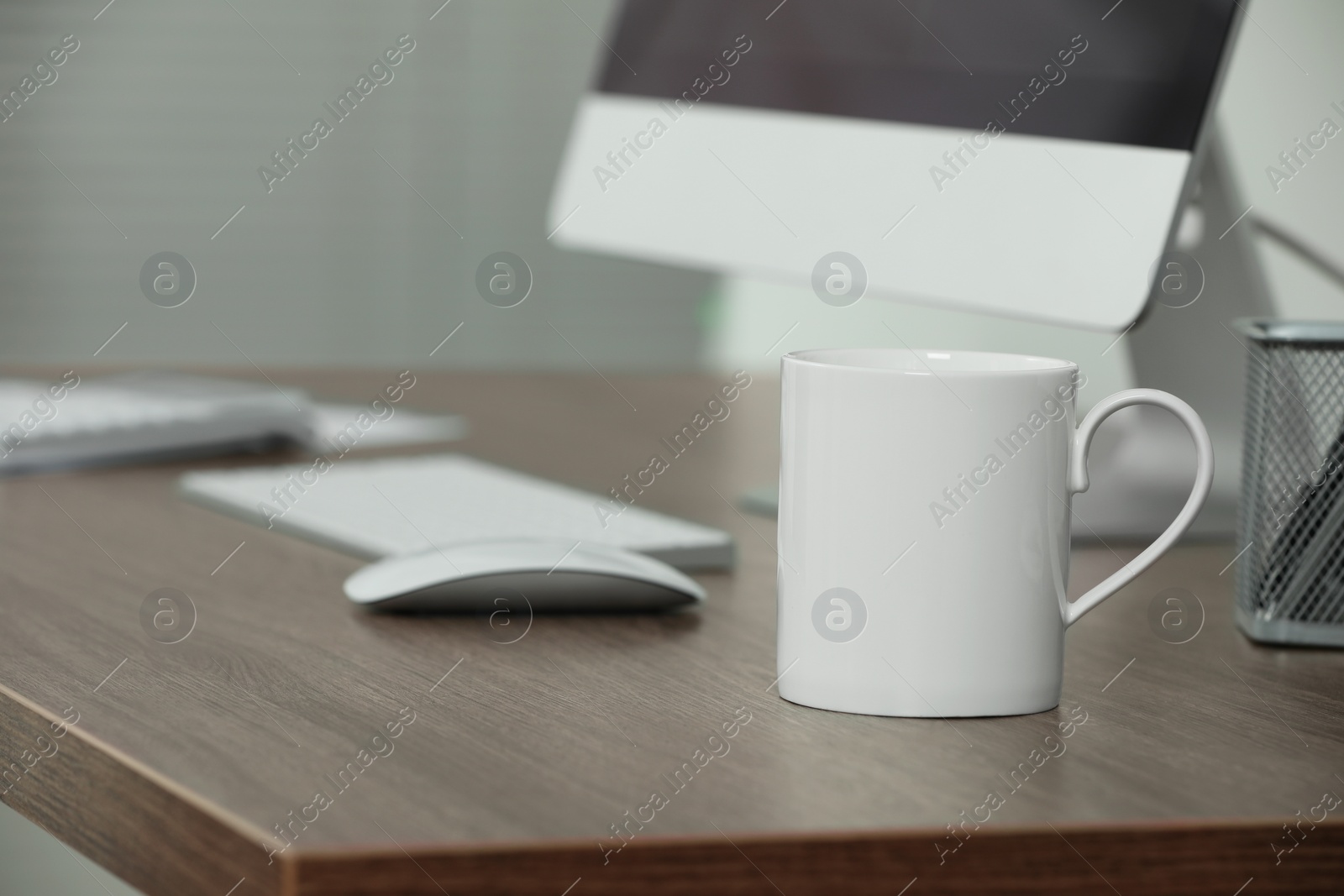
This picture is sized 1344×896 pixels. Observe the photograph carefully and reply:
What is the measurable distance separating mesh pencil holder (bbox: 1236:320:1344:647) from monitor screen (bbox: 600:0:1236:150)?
0.45 ft

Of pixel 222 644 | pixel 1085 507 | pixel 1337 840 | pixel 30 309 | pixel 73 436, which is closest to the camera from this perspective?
pixel 1337 840

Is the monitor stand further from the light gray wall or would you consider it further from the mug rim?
the light gray wall

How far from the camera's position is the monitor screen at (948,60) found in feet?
2.28

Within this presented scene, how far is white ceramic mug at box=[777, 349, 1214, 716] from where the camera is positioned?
1.55 ft

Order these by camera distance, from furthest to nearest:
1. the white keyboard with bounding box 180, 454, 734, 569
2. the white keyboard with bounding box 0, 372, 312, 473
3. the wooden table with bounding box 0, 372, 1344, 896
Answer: the white keyboard with bounding box 0, 372, 312, 473
the white keyboard with bounding box 180, 454, 734, 569
the wooden table with bounding box 0, 372, 1344, 896

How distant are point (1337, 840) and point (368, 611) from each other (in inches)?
15.6

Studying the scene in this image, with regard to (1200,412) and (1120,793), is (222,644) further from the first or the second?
(1200,412)

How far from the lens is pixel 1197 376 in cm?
80

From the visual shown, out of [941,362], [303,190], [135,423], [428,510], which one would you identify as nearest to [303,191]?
[303,190]

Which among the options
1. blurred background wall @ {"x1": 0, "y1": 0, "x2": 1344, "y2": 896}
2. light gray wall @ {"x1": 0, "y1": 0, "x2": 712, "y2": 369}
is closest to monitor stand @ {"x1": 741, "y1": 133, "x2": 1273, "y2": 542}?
blurred background wall @ {"x1": 0, "y1": 0, "x2": 1344, "y2": 896}

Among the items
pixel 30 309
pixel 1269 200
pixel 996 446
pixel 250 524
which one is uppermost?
pixel 996 446

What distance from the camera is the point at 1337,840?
1.29 feet

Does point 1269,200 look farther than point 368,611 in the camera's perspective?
Yes

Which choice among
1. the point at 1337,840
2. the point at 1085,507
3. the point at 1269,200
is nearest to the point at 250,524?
the point at 1085,507
